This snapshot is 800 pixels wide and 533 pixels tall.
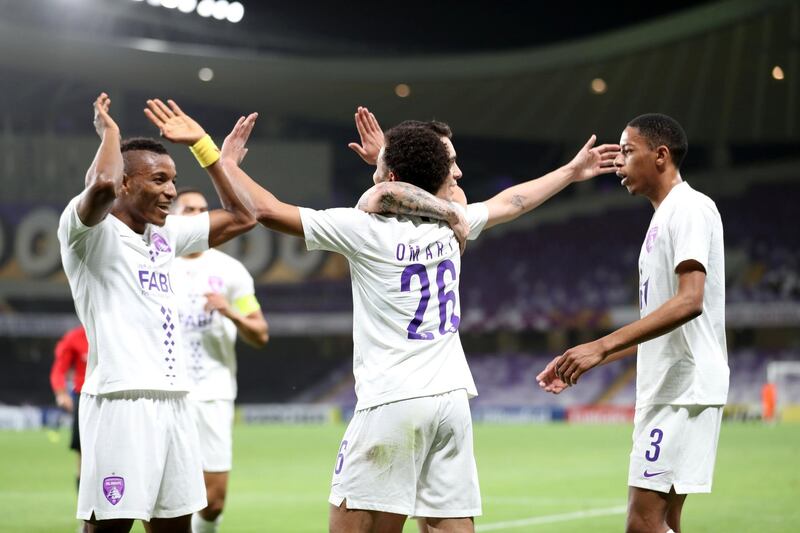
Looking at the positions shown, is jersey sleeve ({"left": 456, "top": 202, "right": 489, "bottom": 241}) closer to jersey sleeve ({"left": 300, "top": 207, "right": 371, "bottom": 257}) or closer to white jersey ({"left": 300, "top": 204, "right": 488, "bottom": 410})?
white jersey ({"left": 300, "top": 204, "right": 488, "bottom": 410})

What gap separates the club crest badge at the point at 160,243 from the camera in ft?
18.0

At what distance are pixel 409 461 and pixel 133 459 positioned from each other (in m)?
1.40

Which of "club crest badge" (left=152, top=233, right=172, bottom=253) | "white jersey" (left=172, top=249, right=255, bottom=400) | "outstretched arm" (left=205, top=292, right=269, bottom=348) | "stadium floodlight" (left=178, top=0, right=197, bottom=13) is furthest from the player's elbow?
"stadium floodlight" (left=178, top=0, right=197, bottom=13)

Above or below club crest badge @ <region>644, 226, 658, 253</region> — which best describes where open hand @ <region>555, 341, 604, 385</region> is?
below

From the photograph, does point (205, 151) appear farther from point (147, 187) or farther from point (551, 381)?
point (551, 381)

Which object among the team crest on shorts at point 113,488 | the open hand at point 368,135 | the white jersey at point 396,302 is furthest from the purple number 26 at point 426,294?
the team crest on shorts at point 113,488

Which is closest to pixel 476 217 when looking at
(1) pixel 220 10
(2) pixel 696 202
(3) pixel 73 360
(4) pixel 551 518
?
(2) pixel 696 202

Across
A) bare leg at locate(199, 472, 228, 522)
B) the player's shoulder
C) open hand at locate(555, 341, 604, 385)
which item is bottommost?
bare leg at locate(199, 472, 228, 522)

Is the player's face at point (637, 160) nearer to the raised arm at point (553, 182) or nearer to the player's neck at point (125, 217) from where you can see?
the raised arm at point (553, 182)

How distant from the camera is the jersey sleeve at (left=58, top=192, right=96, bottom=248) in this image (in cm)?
495

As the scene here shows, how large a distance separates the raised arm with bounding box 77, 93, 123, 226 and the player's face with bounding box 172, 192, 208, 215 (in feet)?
12.5

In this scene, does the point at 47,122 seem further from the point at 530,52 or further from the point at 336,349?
the point at 530,52

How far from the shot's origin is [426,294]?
474cm

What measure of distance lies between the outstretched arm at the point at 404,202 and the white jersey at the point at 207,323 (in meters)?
4.10
